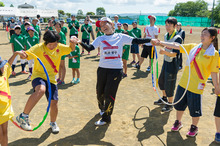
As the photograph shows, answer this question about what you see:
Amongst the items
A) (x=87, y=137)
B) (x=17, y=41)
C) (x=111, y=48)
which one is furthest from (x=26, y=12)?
(x=87, y=137)

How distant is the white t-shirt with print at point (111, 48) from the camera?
4.54 meters

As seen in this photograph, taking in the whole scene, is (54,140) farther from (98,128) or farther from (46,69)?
(46,69)

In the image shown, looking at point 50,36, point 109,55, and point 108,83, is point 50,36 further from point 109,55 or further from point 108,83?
point 108,83

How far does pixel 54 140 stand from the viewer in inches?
167

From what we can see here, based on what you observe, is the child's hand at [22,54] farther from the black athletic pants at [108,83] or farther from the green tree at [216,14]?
the green tree at [216,14]

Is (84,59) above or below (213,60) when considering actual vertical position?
below

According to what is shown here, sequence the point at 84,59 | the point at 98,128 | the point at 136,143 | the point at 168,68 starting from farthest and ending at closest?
the point at 84,59, the point at 168,68, the point at 98,128, the point at 136,143

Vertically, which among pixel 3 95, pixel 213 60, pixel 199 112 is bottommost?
pixel 199 112

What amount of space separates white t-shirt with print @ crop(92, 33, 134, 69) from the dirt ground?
1.53 meters

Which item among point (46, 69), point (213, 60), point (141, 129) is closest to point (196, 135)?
point (141, 129)

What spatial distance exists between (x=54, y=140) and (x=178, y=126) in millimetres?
2800

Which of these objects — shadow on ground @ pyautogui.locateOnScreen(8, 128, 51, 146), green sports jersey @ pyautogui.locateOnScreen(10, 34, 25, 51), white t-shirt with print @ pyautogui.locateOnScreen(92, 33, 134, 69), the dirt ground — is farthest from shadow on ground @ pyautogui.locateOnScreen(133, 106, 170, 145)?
green sports jersey @ pyautogui.locateOnScreen(10, 34, 25, 51)

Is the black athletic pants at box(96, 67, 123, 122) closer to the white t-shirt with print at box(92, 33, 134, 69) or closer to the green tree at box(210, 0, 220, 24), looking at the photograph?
the white t-shirt with print at box(92, 33, 134, 69)

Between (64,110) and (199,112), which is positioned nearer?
(199,112)
